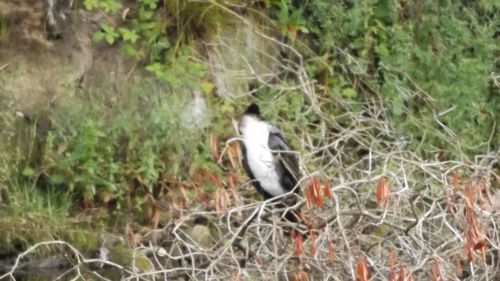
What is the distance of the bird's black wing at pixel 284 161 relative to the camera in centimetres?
786

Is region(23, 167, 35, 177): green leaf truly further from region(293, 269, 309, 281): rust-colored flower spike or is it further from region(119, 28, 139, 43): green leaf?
region(293, 269, 309, 281): rust-colored flower spike

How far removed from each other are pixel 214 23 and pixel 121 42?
65cm

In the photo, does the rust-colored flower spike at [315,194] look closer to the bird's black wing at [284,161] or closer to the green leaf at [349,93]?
the bird's black wing at [284,161]

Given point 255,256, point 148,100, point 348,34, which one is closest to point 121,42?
point 148,100

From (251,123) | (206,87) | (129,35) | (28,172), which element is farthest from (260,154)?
(129,35)

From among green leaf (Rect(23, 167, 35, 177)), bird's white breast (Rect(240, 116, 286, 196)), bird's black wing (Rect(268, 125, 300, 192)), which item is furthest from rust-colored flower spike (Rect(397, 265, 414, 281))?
green leaf (Rect(23, 167, 35, 177))

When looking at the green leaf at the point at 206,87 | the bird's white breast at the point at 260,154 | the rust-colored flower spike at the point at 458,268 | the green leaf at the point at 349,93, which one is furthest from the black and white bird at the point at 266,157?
the green leaf at the point at 349,93

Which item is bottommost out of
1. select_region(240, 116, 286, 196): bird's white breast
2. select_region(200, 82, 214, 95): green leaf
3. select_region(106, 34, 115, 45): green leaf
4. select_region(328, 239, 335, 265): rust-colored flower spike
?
select_region(200, 82, 214, 95): green leaf

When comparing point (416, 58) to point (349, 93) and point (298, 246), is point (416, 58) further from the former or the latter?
point (298, 246)

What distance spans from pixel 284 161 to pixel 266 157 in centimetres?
22

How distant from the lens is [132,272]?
6.78 meters

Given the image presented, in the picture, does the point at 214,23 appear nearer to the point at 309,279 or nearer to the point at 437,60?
the point at 437,60

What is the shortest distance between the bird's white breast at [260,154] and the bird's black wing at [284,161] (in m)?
0.03

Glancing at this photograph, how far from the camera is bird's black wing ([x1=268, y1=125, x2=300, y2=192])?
309 inches
